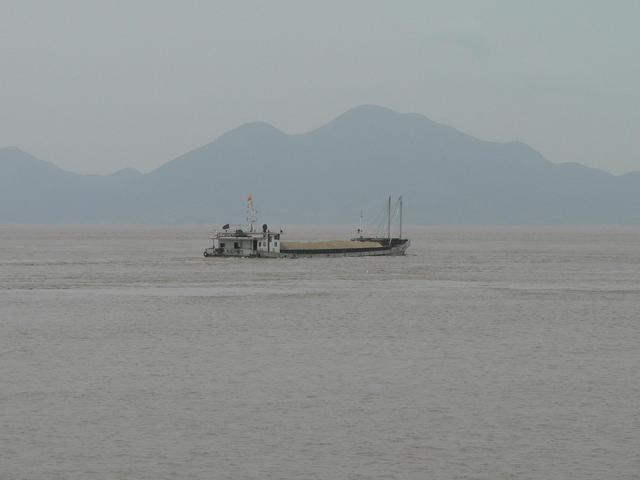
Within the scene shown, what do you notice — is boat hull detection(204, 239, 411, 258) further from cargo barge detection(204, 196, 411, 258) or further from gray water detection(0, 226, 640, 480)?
gray water detection(0, 226, 640, 480)

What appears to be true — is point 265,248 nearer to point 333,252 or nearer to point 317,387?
point 333,252

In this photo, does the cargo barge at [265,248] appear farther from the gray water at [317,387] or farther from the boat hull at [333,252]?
the gray water at [317,387]

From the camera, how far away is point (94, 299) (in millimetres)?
74188

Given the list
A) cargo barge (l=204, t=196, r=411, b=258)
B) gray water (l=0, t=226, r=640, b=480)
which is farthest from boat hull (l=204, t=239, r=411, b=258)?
gray water (l=0, t=226, r=640, b=480)

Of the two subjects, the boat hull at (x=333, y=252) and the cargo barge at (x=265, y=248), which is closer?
the cargo barge at (x=265, y=248)

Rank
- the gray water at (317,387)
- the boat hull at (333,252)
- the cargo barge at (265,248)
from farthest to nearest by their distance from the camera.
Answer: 1. the boat hull at (333,252)
2. the cargo barge at (265,248)
3. the gray water at (317,387)

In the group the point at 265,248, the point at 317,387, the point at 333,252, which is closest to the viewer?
the point at 317,387

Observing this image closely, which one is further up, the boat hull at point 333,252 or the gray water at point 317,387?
the boat hull at point 333,252

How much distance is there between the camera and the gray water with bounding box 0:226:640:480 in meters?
27.4

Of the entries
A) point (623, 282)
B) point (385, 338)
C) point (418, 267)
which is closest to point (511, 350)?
point (385, 338)

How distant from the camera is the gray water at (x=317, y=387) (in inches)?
1077

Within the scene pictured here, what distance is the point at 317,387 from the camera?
3697 cm

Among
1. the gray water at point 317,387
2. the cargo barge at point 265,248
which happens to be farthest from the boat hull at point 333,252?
the gray water at point 317,387

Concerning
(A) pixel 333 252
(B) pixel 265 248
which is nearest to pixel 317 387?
(B) pixel 265 248
